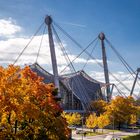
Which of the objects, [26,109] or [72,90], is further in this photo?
[72,90]

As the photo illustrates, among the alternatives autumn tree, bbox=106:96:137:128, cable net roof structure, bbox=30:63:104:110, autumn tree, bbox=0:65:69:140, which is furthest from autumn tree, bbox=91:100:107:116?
autumn tree, bbox=0:65:69:140

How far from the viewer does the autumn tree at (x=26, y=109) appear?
107 ft

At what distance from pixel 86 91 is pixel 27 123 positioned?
142 metres

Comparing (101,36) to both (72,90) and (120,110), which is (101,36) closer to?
(72,90)

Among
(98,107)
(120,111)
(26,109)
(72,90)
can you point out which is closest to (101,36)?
(72,90)

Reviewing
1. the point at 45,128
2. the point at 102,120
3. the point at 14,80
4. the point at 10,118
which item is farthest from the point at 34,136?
the point at 102,120

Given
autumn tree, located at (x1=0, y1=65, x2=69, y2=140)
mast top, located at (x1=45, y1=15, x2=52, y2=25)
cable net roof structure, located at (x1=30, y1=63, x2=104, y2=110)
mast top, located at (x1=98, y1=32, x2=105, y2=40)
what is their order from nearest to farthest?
autumn tree, located at (x1=0, y1=65, x2=69, y2=140) → mast top, located at (x1=45, y1=15, x2=52, y2=25) → mast top, located at (x1=98, y1=32, x2=105, y2=40) → cable net roof structure, located at (x1=30, y1=63, x2=104, y2=110)

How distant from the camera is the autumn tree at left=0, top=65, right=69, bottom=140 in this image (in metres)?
32.6

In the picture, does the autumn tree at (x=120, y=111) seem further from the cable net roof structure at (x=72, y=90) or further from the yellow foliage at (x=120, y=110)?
the cable net roof structure at (x=72, y=90)

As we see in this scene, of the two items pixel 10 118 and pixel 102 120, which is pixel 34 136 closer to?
pixel 10 118

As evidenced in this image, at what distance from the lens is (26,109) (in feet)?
109

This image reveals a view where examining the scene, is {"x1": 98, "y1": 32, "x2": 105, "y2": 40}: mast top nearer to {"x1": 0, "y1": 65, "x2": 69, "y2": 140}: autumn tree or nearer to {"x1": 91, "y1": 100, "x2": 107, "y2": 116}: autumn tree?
{"x1": 91, "y1": 100, "x2": 107, "y2": 116}: autumn tree

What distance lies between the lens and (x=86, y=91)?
7052 inches

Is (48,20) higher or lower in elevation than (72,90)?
higher
